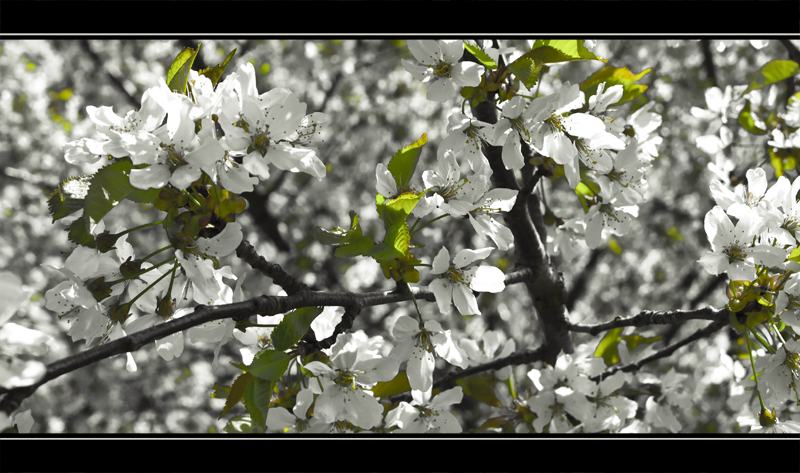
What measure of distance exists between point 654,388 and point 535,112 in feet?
4.32

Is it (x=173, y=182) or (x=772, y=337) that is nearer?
(x=173, y=182)

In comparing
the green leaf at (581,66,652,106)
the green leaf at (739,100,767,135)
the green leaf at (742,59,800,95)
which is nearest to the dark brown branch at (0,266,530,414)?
the green leaf at (581,66,652,106)

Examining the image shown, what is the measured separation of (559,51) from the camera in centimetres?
112

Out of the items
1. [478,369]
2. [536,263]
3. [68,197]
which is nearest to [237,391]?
[68,197]

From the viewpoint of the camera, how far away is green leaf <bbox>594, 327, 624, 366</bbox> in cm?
179

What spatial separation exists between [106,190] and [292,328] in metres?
0.42

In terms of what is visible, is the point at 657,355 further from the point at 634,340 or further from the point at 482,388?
the point at 482,388

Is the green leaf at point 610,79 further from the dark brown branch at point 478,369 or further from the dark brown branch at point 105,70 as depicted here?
the dark brown branch at point 105,70

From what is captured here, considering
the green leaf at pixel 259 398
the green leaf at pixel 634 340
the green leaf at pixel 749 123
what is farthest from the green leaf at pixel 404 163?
the green leaf at pixel 749 123

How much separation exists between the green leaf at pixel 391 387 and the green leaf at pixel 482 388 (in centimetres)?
39

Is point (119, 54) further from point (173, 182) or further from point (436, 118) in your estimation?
point (173, 182)

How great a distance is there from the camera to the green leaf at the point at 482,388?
1.78 m
